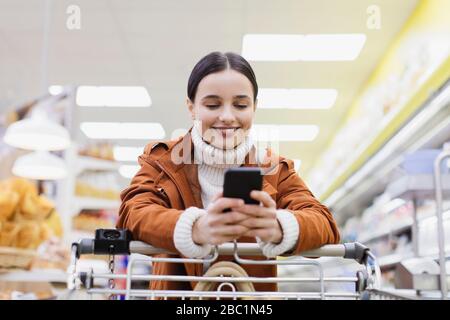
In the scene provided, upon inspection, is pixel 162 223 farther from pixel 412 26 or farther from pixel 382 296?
pixel 412 26

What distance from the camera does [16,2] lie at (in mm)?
4082

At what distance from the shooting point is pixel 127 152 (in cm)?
898

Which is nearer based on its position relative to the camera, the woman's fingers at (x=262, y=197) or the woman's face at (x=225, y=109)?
the woman's fingers at (x=262, y=197)

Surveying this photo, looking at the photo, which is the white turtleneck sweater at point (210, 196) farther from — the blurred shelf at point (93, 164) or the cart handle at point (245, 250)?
the blurred shelf at point (93, 164)

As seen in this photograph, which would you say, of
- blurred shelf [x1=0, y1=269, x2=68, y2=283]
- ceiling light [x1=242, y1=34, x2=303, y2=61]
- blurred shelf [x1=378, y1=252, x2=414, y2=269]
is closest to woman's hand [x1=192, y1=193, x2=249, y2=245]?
blurred shelf [x1=0, y1=269, x2=68, y2=283]

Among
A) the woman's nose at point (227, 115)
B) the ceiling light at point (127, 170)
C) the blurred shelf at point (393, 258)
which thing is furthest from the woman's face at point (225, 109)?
the ceiling light at point (127, 170)

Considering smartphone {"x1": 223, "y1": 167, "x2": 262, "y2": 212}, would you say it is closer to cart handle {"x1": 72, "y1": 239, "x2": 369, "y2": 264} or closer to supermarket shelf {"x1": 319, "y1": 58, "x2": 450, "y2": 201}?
cart handle {"x1": 72, "y1": 239, "x2": 369, "y2": 264}

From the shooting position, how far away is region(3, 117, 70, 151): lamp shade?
3197mm

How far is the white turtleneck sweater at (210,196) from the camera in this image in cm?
78

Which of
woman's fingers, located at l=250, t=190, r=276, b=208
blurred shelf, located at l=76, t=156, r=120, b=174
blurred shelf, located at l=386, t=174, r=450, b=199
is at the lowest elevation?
woman's fingers, located at l=250, t=190, r=276, b=208

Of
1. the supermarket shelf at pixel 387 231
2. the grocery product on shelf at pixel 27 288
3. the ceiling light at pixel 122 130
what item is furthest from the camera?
the ceiling light at pixel 122 130

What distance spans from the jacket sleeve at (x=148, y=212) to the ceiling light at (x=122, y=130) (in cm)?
623

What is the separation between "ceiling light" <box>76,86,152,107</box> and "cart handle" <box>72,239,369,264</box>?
200 inches
